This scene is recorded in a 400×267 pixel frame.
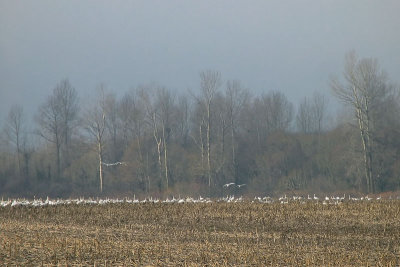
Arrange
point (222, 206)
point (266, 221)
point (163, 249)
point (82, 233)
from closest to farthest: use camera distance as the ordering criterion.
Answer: point (163, 249) < point (82, 233) < point (266, 221) < point (222, 206)

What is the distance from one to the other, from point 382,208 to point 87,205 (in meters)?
15.7

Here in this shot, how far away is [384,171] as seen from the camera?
48.5 m

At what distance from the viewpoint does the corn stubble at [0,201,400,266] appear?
1540 cm

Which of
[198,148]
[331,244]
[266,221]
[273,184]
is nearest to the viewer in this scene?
[331,244]

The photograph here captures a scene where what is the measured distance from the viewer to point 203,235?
2125 cm

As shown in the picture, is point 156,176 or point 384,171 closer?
point 384,171

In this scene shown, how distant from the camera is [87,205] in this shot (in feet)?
102

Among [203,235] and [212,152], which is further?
[212,152]

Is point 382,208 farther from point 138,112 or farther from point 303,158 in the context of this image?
point 138,112

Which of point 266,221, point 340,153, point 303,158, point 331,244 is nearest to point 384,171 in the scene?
point 340,153

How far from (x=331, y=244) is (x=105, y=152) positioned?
4909 cm

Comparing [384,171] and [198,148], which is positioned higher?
[198,148]

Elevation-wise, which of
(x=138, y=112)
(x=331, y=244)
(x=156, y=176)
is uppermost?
(x=138, y=112)

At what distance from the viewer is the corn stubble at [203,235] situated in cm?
1540
